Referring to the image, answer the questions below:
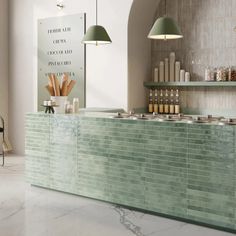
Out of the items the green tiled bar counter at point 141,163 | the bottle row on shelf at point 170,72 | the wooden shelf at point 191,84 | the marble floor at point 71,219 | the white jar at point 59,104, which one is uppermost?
the bottle row on shelf at point 170,72

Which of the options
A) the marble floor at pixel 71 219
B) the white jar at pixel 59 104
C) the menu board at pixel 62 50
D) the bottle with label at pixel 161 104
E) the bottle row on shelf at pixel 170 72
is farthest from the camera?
the menu board at pixel 62 50

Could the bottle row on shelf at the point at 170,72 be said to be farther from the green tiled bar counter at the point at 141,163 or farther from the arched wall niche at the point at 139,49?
the green tiled bar counter at the point at 141,163

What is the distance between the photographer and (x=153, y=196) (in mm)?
4418

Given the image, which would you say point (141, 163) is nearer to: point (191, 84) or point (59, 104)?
point (59, 104)

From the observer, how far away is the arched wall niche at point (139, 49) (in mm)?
6734

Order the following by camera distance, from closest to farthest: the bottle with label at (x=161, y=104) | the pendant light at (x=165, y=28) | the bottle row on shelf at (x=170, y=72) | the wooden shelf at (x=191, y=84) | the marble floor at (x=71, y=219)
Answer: the marble floor at (x=71, y=219) < the pendant light at (x=165, y=28) < the wooden shelf at (x=191, y=84) < the bottle row on shelf at (x=170, y=72) < the bottle with label at (x=161, y=104)

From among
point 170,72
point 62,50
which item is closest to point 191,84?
point 170,72

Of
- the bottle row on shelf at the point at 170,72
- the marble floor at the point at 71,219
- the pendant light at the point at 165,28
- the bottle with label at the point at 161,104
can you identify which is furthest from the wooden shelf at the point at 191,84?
the marble floor at the point at 71,219

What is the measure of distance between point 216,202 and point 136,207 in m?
0.91

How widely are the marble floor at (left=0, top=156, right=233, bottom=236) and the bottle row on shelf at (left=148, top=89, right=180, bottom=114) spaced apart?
7.70 ft

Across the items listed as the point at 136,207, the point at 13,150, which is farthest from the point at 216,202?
the point at 13,150

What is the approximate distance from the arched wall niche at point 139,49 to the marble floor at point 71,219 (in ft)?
7.46

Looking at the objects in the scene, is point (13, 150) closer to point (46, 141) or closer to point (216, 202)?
point (46, 141)

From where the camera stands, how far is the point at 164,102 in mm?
7000
